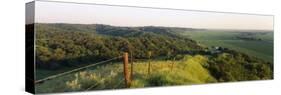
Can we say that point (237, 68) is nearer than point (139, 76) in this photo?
No

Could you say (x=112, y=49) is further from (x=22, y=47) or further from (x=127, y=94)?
(x=22, y=47)

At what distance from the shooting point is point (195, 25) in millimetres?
4375

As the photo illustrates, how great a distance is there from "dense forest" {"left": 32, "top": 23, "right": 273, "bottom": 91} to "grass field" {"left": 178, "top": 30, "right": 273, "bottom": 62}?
5 centimetres

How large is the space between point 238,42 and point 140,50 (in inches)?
52.7

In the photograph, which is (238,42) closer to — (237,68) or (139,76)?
(237,68)

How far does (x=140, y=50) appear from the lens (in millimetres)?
4062

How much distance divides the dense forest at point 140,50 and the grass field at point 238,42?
50mm

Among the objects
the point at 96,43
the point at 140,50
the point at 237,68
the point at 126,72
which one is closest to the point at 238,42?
the point at 237,68

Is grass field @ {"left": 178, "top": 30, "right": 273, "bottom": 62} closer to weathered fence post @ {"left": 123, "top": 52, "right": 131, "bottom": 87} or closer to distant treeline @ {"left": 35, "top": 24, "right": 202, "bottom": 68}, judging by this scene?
distant treeline @ {"left": 35, "top": 24, "right": 202, "bottom": 68}

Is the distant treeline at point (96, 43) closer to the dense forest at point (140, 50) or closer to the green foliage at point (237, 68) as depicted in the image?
the dense forest at point (140, 50)

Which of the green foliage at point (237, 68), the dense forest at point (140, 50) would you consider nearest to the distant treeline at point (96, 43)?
the dense forest at point (140, 50)

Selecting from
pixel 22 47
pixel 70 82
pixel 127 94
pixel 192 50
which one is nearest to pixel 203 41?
pixel 192 50

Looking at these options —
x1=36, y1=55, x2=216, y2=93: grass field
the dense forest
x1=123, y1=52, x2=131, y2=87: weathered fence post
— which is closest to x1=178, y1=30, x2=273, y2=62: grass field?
the dense forest

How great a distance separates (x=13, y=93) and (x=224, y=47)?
7.92ft
